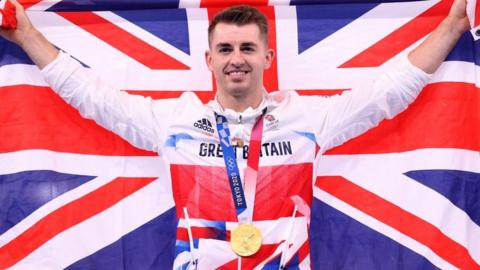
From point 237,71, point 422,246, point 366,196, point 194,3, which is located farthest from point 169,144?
point 422,246

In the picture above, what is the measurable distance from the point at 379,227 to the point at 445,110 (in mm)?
676

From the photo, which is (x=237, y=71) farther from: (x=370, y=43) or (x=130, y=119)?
(x=370, y=43)

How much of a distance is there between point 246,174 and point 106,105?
0.73 metres

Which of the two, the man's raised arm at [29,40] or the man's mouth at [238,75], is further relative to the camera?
the man's raised arm at [29,40]

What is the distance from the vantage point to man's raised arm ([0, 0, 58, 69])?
3.02 m

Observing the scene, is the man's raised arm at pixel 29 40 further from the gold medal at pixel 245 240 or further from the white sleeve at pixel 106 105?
the gold medal at pixel 245 240

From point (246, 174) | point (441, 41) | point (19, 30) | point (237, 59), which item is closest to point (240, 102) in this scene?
point (237, 59)

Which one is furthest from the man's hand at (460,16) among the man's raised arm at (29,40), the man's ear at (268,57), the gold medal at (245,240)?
the man's raised arm at (29,40)

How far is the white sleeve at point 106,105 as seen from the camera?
117 inches

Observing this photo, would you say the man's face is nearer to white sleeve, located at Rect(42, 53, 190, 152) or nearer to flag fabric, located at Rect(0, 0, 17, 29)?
white sleeve, located at Rect(42, 53, 190, 152)

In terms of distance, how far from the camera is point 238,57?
2832 mm

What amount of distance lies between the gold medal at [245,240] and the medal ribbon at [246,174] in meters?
0.04

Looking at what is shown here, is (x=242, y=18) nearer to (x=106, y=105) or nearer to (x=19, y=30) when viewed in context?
(x=106, y=105)

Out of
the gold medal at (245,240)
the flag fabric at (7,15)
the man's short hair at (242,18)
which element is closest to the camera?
the gold medal at (245,240)
